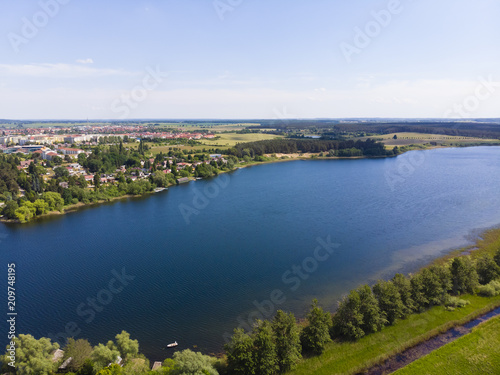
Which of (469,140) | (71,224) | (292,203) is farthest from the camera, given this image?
(469,140)

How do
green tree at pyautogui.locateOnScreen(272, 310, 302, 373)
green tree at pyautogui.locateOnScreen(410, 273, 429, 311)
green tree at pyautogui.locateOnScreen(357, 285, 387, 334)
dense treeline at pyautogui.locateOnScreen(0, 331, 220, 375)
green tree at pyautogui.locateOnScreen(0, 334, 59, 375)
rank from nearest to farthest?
dense treeline at pyautogui.locateOnScreen(0, 331, 220, 375), green tree at pyautogui.locateOnScreen(0, 334, 59, 375), green tree at pyautogui.locateOnScreen(272, 310, 302, 373), green tree at pyautogui.locateOnScreen(357, 285, 387, 334), green tree at pyautogui.locateOnScreen(410, 273, 429, 311)

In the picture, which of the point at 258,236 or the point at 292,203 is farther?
the point at 292,203

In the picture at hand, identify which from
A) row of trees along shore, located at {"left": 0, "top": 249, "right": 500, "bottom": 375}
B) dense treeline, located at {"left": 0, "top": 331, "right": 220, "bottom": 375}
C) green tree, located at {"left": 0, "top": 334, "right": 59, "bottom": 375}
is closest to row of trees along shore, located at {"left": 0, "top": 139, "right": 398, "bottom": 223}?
green tree, located at {"left": 0, "top": 334, "right": 59, "bottom": 375}

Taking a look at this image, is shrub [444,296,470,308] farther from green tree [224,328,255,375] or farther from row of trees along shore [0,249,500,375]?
green tree [224,328,255,375]

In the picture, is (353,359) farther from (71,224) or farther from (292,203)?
(71,224)

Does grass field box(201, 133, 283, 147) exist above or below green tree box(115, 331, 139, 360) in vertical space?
above

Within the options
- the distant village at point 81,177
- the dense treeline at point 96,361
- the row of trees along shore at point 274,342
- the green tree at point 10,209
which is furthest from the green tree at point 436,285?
the green tree at point 10,209

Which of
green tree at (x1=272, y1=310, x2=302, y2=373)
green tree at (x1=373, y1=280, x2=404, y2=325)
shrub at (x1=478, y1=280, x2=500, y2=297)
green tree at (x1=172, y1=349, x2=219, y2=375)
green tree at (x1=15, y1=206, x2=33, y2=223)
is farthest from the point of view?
green tree at (x1=15, y1=206, x2=33, y2=223)

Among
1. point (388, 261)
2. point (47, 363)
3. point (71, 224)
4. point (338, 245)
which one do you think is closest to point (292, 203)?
point (338, 245)

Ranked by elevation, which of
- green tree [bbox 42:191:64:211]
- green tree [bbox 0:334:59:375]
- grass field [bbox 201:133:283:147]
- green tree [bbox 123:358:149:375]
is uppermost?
grass field [bbox 201:133:283:147]
